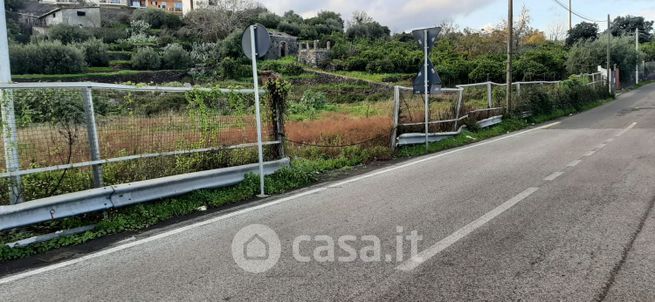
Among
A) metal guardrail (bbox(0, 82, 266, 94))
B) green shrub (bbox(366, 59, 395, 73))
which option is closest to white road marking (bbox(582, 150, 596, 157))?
metal guardrail (bbox(0, 82, 266, 94))

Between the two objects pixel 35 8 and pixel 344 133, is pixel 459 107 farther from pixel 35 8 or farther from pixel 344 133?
pixel 35 8

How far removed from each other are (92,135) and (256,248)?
301 centimetres

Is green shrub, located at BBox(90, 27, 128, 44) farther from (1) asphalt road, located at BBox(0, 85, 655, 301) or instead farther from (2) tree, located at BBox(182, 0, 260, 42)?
(1) asphalt road, located at BBox(0, 85, 655, 301)

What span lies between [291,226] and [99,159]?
9.23 feet

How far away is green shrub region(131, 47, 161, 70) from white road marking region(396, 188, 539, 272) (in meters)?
69.5

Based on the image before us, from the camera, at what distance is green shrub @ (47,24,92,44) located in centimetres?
7538

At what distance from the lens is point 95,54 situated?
67.0 m

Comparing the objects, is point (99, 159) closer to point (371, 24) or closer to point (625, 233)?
point (625, 233)

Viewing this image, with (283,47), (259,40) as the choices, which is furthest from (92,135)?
(283,47)

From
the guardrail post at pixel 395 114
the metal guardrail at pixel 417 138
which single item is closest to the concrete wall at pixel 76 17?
the metal guardrail at pixel 417 138

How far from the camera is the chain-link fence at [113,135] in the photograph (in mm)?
5883

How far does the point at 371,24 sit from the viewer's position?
102m

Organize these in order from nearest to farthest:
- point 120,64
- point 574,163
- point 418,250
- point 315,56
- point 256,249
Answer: point 418,250 → point 256,249 → point 574,163 → point 120,64 → point 315,56

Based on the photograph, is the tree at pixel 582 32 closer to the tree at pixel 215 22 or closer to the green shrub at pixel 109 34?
the tree at pixel 215 22
